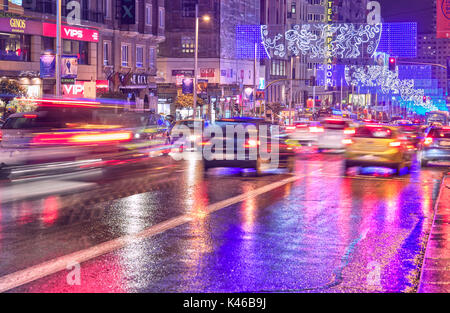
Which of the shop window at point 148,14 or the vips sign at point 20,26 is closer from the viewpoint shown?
the vips sign at point 20,26

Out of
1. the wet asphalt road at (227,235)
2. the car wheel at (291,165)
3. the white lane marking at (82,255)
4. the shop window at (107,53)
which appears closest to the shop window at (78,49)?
the shop window at (107,53)

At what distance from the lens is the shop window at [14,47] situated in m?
40.2

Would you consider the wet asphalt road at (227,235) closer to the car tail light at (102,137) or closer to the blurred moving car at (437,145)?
the car tail light at (102,137)

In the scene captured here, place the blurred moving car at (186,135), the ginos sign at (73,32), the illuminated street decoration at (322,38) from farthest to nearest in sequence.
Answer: the illuminated street decoration at (322,38) → the ginos sign at (73,32) → the blurred moving car at (186,135)

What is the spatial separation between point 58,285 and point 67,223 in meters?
4.04

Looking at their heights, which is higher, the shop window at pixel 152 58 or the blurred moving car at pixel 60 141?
the shop window at pixel 152 58

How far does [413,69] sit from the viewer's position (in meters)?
149

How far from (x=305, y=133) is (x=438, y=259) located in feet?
78.3

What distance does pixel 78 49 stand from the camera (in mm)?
47031

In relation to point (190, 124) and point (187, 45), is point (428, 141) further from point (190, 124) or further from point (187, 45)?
point (187, 45)

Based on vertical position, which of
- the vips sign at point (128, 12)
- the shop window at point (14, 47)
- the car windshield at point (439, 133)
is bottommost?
the car windshield at point (439, 133)

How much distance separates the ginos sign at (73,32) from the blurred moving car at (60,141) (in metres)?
26.7

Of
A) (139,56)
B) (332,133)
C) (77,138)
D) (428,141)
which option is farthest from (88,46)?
(77,138)
